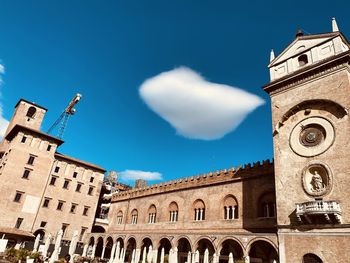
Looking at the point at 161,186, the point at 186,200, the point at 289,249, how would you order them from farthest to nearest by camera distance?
the point at 161,186
the point at 186,200
the point at 289,249

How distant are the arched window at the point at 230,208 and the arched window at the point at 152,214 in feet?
35.4

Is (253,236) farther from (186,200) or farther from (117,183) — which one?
(117,183)

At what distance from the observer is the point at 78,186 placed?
38.2 m

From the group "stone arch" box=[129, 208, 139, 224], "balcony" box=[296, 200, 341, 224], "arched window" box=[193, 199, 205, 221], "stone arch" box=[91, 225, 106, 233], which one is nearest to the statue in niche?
"balcony" box=[296, 200, 341, 224]

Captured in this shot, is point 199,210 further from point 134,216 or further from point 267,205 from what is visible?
point 134,216

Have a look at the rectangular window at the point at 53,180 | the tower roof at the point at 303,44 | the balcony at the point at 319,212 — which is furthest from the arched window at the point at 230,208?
the rectangular window at the point at 53,180

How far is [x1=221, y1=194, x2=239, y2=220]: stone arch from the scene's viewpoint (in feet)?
78.5

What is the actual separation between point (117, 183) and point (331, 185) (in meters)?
38.0

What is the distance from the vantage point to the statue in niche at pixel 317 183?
55.4 ft

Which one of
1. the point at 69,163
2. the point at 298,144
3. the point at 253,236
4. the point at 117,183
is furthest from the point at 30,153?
the point at 298,144

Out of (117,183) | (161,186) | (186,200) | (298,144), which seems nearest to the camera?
(298,144)

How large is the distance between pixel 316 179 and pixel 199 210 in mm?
13090

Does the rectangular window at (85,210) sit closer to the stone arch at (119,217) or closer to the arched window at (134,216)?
the stone arch at (119,217)

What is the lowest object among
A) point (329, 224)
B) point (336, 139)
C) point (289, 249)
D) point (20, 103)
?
point (289, 249)
